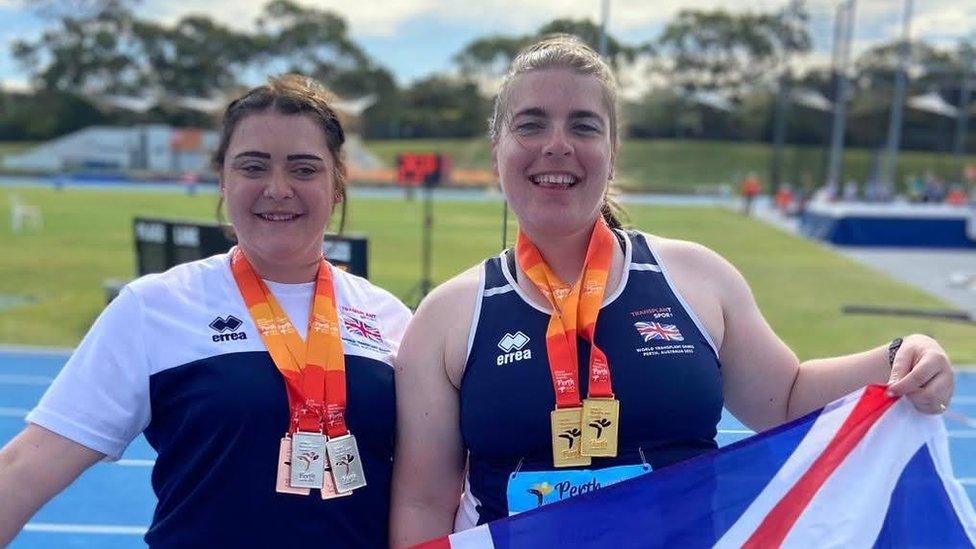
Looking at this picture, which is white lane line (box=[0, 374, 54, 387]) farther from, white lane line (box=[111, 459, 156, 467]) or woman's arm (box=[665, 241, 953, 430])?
woman's arm (box=[665, 241, 953, 430])

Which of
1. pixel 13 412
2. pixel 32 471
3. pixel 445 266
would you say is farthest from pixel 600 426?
pixel 445 266

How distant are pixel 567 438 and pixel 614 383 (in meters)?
0.17

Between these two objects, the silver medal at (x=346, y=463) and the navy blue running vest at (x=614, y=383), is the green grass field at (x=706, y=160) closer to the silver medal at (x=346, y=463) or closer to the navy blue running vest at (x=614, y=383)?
the navy blue running vest at (x=614, y=383)

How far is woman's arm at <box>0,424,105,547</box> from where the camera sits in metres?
1.92

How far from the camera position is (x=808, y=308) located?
1244 centimetres

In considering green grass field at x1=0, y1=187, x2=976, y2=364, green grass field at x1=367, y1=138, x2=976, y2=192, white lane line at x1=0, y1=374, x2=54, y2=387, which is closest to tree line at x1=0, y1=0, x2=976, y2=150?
green grass field at x1=367, y1=138, x2=976, y2=192

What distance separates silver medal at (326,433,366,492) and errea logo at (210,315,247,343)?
13.7 inches

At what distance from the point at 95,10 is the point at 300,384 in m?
83.5

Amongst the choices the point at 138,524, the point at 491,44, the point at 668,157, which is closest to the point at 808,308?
the point at 138,524

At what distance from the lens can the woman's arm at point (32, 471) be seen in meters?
1.92

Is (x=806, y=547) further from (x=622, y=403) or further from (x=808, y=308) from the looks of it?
(x=808, y=308)

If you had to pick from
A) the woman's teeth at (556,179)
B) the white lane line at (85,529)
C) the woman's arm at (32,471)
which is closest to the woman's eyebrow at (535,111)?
the woman's teeth at (556,179)

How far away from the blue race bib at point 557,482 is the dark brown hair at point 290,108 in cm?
93

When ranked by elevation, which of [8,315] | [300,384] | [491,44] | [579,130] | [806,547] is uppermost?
[491,44]
